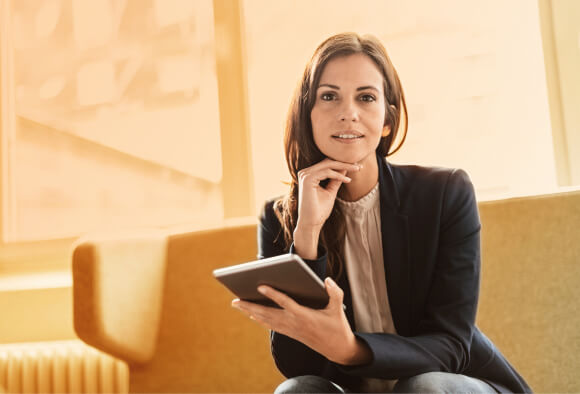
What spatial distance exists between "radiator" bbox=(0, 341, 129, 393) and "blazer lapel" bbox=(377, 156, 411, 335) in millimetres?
1187

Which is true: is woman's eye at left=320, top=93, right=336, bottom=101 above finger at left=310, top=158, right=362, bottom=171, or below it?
above

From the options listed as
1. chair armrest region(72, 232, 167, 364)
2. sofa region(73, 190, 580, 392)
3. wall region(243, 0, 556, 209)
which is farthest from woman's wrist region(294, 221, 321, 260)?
wall region(243, 0, 556, 209)

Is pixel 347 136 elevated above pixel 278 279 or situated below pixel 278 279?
above

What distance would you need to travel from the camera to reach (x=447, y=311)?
42.4 inches

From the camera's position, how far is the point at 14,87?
2.65 metres

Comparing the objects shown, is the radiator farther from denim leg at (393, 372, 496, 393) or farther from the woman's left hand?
denim leg at (393, 372, 496, 393)

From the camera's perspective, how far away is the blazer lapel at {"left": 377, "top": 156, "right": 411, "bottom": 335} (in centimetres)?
112

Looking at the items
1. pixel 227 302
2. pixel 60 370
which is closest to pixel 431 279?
pixel 227 302

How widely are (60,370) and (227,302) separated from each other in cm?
74

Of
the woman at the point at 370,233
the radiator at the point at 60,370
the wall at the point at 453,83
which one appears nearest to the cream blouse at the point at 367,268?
the woman at the point at 370,233

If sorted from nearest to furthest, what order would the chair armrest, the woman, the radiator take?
the woman → the chair armrest → the radiator

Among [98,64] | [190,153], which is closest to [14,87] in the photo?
[98,64]

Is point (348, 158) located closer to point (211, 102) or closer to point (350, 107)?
point (350, 107)

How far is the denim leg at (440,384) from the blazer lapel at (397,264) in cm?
17
